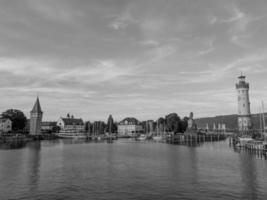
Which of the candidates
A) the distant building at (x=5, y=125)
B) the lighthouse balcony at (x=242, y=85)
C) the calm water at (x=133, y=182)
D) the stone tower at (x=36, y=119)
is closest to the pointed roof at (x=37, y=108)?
the stone tower at (x=36, y=119)

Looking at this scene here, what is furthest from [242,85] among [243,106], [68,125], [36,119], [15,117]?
[15,117]

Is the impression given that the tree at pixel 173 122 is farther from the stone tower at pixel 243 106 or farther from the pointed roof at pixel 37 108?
the pointed roof at pixel 37 108

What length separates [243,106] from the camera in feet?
405

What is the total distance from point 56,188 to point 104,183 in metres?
6.34

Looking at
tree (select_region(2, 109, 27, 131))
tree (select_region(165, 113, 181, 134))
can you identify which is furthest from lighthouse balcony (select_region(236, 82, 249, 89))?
tree (select_region(2, 109, 27, 131))

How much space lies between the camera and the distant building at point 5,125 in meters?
154

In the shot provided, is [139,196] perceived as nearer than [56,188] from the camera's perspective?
Yes

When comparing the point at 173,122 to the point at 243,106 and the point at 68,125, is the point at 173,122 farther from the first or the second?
the point at 68,125

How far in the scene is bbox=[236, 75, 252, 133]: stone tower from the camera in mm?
122500

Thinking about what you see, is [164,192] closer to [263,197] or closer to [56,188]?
[263,197]

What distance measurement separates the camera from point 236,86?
12775 cm

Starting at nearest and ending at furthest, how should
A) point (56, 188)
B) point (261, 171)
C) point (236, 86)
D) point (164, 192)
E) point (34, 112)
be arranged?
point (164, 192), point (56, 188), point (261, 171), point (236, 86), point (34, 112)

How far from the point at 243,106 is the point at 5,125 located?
14168 cm

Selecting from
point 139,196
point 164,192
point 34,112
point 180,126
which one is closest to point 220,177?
point 164,192
